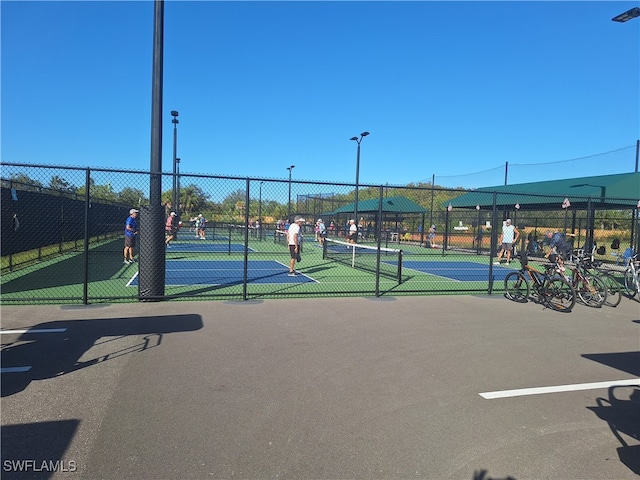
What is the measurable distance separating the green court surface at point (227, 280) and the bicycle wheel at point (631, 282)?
2.93 meters

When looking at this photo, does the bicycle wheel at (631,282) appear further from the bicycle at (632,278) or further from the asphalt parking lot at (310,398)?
the asphalt parking lot at (310,398)

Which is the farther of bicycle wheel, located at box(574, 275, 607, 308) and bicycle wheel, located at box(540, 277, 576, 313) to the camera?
bicycle wheel, located at box(574, 275, 607, 308)

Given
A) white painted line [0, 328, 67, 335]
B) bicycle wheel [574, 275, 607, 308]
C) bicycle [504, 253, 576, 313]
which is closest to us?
white painted line [0, 328, 67, 335]

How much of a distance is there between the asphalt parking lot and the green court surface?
196cm

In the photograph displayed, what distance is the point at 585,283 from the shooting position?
9.73 metres

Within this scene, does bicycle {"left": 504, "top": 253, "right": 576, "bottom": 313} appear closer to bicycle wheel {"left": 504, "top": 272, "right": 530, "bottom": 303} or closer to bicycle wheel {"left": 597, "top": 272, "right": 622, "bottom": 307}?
bicycle wheel {"left": 504, "top": 272, "right": 530, "bottom": 303}

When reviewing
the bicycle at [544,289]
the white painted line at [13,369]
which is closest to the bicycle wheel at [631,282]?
the bicycle at [544,289]

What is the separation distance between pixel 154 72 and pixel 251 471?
7.91 meters

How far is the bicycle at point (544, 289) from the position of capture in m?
9.10

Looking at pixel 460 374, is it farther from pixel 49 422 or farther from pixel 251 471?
pixel 49 422

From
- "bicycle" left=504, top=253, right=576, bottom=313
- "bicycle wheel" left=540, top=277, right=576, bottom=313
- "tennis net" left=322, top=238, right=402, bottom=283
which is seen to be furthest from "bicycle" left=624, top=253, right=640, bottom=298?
"tennis net" left=322, top=238, right=402, bottom=283

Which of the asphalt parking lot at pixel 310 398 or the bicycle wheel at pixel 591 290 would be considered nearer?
the asphalt parking lot at pixel 310 398

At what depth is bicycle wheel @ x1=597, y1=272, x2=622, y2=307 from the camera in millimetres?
9641

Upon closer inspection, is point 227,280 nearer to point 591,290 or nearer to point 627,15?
point 591,290
